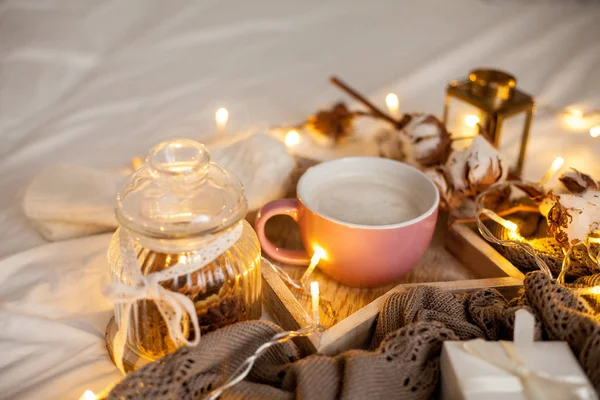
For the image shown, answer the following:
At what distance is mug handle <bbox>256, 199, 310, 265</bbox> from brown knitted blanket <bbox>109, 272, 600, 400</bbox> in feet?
0.41

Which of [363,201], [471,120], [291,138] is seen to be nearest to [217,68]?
[291,138]

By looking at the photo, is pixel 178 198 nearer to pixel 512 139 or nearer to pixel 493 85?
pixel 493 85

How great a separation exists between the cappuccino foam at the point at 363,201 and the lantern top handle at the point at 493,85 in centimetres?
21

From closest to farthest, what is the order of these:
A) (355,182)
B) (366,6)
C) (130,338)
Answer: (130,338) < (355,182) < (366,6)

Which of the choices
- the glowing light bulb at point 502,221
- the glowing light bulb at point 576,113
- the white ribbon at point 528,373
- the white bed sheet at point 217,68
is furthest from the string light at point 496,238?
the glowing light bulb at point 576,113

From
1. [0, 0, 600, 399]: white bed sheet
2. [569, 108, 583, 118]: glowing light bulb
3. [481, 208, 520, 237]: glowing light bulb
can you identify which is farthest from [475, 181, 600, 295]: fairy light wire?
[569, 108, 583, 118]: glowing light bulb

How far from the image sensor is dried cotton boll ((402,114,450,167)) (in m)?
0.68

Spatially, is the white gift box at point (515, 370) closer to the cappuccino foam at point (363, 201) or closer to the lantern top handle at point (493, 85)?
the cappuccino foam at point (363, 201)

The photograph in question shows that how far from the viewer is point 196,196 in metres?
0.47

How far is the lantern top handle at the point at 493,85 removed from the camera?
0.73 metres

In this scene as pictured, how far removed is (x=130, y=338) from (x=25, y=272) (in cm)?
20

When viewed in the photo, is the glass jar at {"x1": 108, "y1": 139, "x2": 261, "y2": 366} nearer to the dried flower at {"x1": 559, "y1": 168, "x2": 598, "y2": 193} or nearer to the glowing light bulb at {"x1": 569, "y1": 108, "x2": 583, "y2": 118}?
the dried flower at {"x1": 559, "y1": 168, "x2": 598, "y2": 193}

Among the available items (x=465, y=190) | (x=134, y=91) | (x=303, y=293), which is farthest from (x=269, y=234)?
(x=134, y=91)

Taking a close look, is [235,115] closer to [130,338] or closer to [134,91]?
[134,91]
